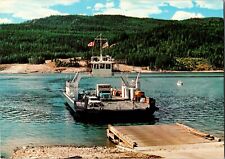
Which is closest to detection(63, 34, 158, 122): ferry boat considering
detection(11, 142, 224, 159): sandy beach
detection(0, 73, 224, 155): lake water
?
detection(0, 73, 224, 155): lake water

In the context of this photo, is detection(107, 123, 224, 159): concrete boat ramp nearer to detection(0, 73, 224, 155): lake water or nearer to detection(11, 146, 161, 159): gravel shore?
detection(11, 146, 161, 159): gravel shore

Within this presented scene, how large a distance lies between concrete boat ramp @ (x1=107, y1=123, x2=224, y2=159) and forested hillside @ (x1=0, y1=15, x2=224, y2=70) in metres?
61.5

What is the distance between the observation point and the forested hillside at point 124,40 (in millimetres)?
86562

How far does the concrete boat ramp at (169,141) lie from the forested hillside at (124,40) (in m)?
61.5

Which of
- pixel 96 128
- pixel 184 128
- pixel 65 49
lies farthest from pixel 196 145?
pixel 65 49

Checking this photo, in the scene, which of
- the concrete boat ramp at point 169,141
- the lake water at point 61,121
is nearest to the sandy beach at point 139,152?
the concrete boat ramp at point 169,141

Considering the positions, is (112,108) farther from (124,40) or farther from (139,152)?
(124,40)

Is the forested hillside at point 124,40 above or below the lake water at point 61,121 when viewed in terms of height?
above

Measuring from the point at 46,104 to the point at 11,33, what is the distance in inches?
2439

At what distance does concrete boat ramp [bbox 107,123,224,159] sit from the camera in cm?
1391

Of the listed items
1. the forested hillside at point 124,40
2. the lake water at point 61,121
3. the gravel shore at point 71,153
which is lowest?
the lake water at point 61,121

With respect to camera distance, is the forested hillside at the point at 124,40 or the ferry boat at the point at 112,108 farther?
the forested hillside at the point at 124,40

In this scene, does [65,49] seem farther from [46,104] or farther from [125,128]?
[125,128]

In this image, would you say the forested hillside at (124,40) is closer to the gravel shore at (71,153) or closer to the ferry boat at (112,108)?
the ferry boat at (112,108)
